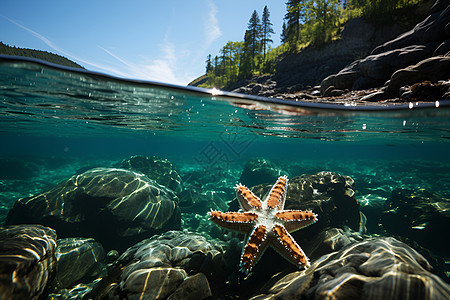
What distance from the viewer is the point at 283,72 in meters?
22.9

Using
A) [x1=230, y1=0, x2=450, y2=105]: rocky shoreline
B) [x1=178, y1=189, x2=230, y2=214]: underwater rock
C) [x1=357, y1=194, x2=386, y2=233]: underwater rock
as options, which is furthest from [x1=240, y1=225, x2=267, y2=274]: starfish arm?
[x1=357, y1=194, x2=386, y2=233]: underwater rock

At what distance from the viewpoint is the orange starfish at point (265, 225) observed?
3359mm

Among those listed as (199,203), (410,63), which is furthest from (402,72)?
(199,203)

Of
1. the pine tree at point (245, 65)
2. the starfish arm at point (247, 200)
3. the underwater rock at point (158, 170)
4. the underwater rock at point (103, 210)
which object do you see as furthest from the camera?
the pine tree at point (245, 65)

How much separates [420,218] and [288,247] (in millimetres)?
7352

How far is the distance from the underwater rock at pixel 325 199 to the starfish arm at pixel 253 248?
8.06 ft

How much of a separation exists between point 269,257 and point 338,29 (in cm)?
2425

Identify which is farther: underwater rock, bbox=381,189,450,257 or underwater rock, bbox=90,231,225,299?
underwater rock, bbox=381,189,450,257


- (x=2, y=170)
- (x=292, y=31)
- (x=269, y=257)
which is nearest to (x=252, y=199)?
(x=269, y=257)

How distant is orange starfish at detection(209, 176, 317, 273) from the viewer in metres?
3.36

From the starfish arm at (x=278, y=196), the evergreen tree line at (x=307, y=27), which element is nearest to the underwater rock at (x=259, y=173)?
the starfish arm at (x=278, y=196)

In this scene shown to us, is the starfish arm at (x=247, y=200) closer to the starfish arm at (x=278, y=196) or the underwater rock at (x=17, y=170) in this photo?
the starfish arm at (x=278, y=196)

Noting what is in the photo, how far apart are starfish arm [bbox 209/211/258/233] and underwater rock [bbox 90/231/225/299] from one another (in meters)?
1.10

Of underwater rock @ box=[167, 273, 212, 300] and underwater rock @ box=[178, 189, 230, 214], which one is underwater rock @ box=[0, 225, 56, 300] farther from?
underwater rock @ box=[178, 189, 230, 214]
